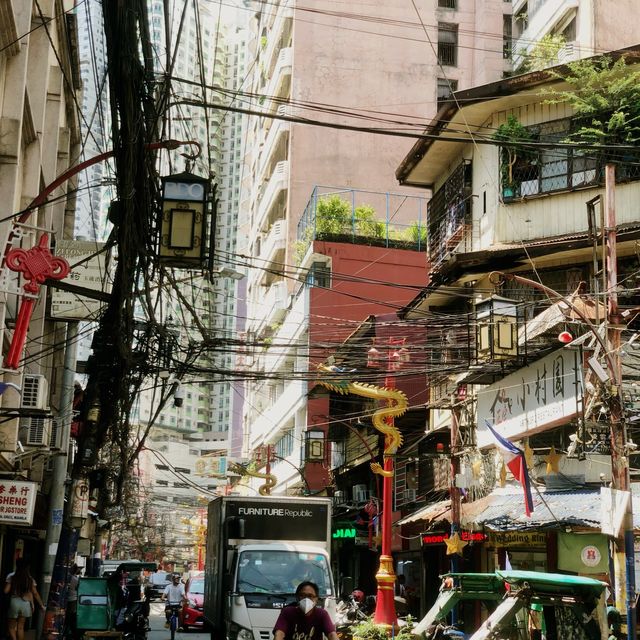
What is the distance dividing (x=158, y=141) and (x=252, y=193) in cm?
6201

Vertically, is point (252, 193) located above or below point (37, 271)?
above

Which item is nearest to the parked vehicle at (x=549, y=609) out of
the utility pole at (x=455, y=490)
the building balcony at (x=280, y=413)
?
the utility pole at (x=455, y=490)

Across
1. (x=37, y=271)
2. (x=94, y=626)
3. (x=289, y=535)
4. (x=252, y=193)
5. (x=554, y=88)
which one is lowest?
(x=94, y=626)

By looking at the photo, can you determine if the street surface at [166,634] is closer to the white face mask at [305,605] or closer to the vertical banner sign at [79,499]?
the vertical banner sign at [79,499]

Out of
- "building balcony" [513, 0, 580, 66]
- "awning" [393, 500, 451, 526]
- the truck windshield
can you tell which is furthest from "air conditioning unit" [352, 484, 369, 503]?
the truck windshield

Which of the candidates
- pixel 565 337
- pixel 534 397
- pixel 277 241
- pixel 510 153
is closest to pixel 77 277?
pixel 565 337

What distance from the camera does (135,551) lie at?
10512 centimetres

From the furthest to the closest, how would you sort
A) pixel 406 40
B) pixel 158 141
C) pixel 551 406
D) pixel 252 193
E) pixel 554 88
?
pixel 252 193 → pixel 406 40 → pixel 554 88 → pixel 551 406 → pixel 158 141

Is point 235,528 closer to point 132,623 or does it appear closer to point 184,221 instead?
point 132,623

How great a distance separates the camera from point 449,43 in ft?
186

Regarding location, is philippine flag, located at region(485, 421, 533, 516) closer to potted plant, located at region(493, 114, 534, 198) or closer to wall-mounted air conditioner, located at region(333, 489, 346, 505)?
potted plant, located at region(493, 114, 534, 198)

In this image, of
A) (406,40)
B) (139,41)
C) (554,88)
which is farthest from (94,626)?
(406,40)

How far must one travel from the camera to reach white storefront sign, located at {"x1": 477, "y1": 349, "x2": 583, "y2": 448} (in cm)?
2193

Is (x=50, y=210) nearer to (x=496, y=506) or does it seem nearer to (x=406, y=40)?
(x=496, y=506)
